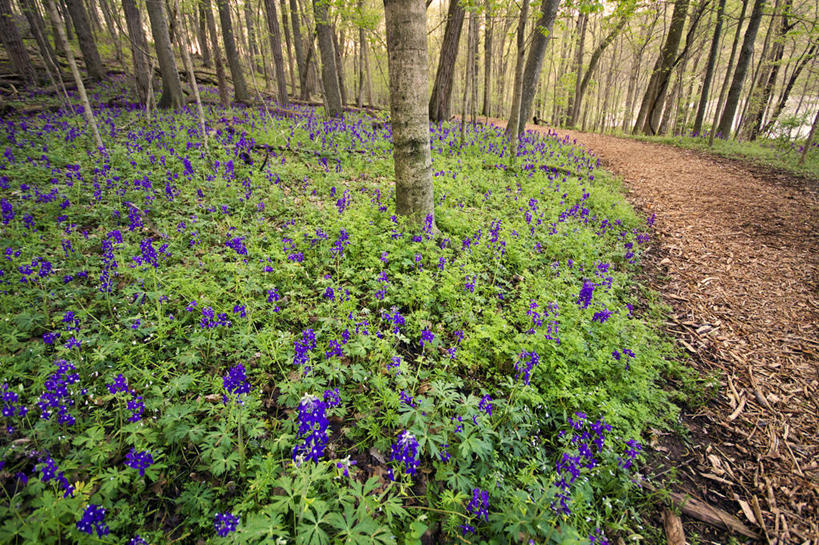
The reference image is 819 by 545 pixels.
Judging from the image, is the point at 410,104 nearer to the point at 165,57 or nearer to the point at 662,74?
the point at 165,57

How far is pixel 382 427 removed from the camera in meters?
2.74

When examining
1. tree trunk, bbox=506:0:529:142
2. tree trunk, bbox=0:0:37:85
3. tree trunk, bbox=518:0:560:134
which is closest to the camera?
tree trunk, bbox=506:0:529:142

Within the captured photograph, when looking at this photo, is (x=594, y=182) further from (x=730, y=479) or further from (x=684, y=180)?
(x=730, y=479)

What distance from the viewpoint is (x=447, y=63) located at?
1231cm

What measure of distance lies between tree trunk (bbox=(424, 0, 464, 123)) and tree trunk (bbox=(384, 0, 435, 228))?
8.24m

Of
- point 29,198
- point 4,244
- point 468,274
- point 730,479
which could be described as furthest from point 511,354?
point 29,198

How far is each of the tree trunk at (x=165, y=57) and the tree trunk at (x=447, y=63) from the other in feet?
28.9

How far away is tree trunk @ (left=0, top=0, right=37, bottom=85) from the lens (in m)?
13.2

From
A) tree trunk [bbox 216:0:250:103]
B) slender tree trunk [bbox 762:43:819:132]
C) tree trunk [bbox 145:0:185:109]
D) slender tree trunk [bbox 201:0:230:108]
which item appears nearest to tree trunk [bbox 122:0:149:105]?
tree trunk [bbox 145:0:185:109]

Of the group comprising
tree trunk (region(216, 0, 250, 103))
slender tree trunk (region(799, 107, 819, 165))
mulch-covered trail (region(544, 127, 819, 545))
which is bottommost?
mulch-covered trail (region(544, 127, 819, 545))

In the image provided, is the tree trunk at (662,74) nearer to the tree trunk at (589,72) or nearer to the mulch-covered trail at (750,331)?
the tree trunk at (589,72)

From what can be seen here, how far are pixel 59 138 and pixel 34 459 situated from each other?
9665mm

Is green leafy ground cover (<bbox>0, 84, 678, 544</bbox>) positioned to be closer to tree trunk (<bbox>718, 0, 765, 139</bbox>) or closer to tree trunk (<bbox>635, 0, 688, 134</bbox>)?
tree trunk (<bbox>718, 0, 765, 139</bbox>)

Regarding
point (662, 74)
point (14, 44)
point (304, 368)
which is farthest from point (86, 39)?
point (662, 74)
